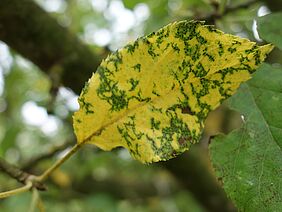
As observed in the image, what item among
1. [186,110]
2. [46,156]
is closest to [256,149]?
[186,110]

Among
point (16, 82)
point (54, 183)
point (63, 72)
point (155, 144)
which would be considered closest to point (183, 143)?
point (155, 144)

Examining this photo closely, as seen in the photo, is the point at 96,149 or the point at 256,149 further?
the point at 96,149

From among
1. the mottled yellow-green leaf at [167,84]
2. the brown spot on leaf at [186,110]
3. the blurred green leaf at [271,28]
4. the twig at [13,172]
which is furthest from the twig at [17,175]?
the blurred green leaf at [271,28]

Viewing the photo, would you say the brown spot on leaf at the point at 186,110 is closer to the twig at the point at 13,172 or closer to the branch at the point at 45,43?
the twig at the point at 13,172

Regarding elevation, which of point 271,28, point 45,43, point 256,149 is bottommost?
point 256,149

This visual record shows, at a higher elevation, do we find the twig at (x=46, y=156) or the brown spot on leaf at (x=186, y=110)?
the twig at (x=46, y=156)

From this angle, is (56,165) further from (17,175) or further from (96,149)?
(96,149)

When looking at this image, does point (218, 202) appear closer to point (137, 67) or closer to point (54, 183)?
point (54, 183)

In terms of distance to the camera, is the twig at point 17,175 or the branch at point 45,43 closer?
the twig at point 17,175
